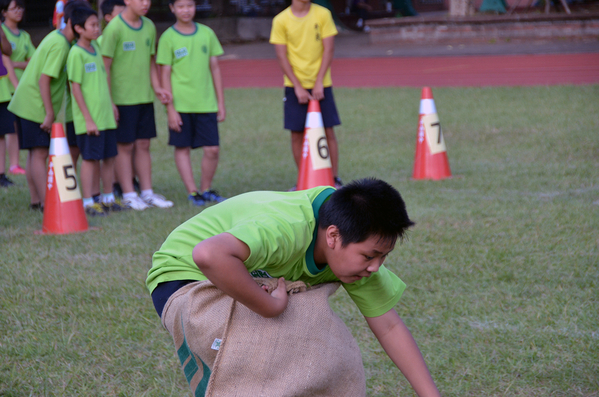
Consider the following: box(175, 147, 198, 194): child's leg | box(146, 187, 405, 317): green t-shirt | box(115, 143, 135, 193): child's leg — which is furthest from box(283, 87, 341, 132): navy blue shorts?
box(146, 187, 405, 317): green t-shirt

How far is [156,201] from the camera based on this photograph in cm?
559

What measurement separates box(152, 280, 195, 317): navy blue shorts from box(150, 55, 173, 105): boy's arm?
11.7 ft

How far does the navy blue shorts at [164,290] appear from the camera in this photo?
2197 millimetres

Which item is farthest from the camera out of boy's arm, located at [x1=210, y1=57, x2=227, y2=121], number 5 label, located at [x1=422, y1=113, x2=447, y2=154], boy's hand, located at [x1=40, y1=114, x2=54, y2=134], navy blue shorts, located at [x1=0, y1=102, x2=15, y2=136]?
navy blue shorts, located at [x1=0, y1=102, x2=15, y2=136]

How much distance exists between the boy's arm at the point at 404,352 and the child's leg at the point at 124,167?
151 inches

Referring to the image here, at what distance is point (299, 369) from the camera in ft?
6.41

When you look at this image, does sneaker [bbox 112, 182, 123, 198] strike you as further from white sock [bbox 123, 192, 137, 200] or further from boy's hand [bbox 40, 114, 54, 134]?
boy's hand [bbox 40, 114, 54, 134]

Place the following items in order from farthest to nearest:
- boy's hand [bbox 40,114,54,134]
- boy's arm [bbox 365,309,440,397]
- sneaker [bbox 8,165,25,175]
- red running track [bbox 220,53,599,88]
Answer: red running track [bbox 220,53,599,88], sneaker [bbox 8,165,25,175], boy's hand [bbox 40,114,54,134], boy's arm [bbox 365,309,440,397]

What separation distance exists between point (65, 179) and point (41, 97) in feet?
2.75

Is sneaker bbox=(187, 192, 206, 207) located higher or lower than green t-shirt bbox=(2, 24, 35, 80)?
lower

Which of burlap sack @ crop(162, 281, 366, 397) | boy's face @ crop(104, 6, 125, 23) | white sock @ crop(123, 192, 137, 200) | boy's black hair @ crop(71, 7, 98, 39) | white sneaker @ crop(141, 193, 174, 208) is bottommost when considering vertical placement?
white sneaker @ crop(141, 193, 174, 208)

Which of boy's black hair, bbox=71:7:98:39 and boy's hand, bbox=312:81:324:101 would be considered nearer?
boy's black hair, bbox=71:7:98:39

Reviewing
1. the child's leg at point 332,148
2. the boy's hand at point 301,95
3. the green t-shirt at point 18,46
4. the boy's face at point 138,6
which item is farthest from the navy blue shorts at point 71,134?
the child's leg at point 332,148

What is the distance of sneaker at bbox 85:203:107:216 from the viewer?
5371mm
